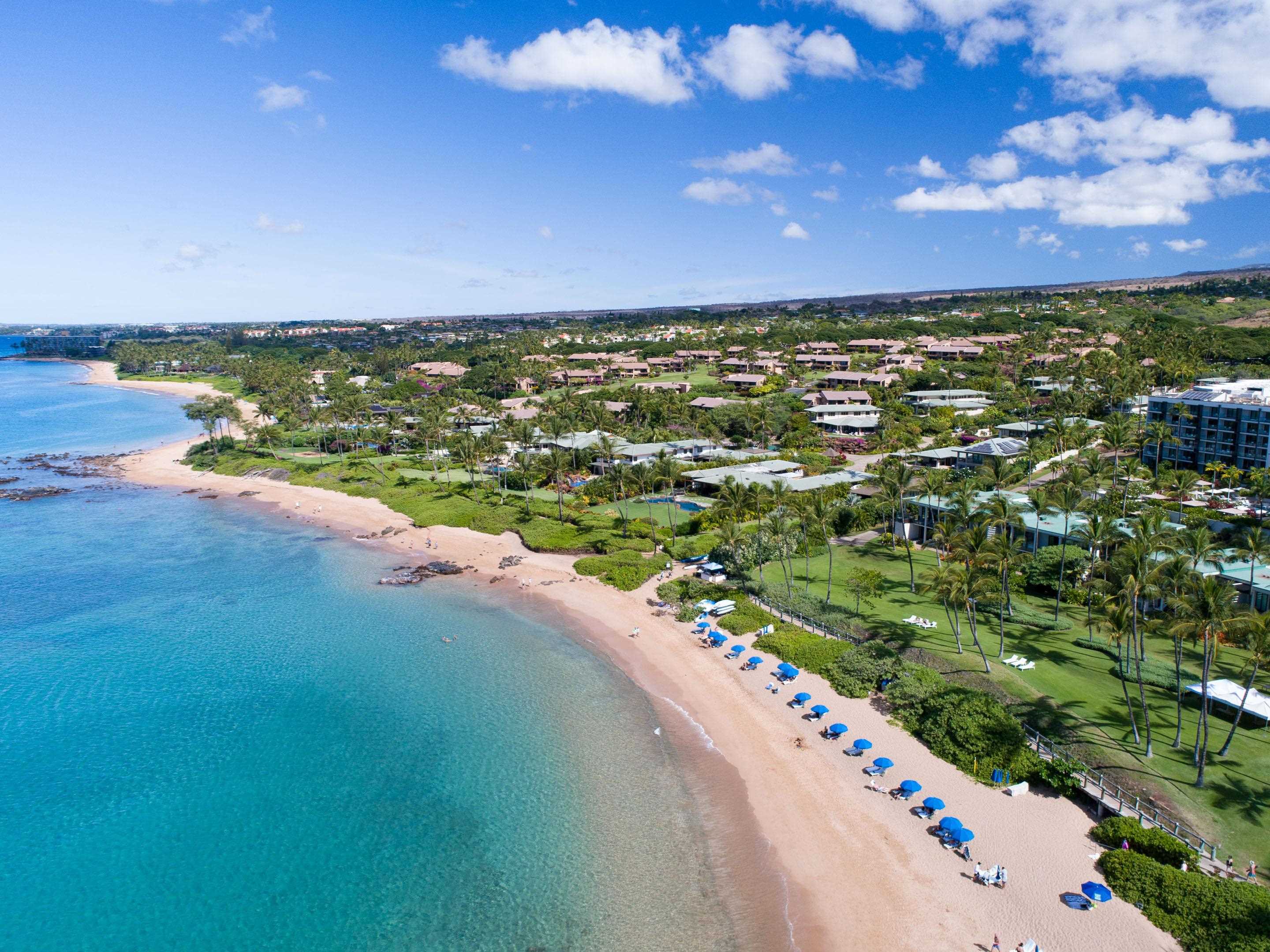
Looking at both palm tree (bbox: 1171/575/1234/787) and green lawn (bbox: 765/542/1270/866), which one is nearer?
green lawn (bbox: 765/542/1270/866)

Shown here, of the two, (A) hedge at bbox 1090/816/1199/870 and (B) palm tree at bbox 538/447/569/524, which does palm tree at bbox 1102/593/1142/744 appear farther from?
(B) palm tree at bbox 538/447/569/524

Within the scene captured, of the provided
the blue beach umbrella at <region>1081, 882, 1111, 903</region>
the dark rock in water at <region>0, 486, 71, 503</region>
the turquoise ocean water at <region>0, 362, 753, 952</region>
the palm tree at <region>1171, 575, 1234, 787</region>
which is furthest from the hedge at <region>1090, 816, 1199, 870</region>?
the dark rock in water at <region>0, 486, 71, 503</region>

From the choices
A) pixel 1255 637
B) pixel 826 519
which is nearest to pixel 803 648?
pixel 826 519

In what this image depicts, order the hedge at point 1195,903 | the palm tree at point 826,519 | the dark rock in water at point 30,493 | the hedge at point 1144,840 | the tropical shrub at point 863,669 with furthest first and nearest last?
the dark rock in water at point 30,493
the palm tree at point 826,519
the tropical shrub at point 863,669
the hedge at point 1144,840
the hedge at point 1195,903

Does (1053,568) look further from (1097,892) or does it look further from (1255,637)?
(1097,892)

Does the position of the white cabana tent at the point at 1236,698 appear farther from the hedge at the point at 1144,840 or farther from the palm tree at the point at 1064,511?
the palm tree at the point at 1064,511

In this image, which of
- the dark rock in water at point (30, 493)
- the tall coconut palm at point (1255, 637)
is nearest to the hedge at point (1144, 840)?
the tall coconut palm at point (1255, 637)
